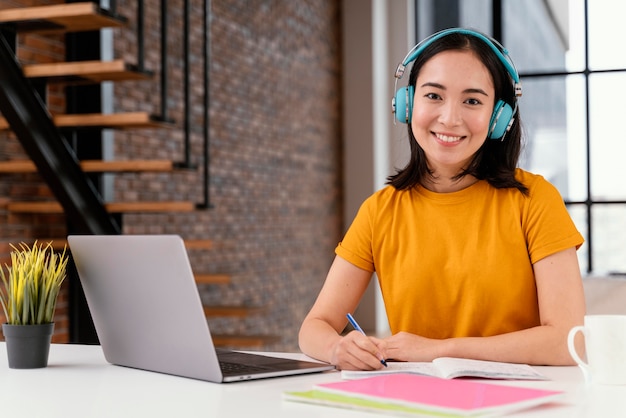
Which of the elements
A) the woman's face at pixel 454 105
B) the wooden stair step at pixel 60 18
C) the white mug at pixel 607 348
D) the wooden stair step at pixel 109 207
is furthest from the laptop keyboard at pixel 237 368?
the wooden stair step at pixel 109 207

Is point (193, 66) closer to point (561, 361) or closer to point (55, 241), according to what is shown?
point (55, 241)

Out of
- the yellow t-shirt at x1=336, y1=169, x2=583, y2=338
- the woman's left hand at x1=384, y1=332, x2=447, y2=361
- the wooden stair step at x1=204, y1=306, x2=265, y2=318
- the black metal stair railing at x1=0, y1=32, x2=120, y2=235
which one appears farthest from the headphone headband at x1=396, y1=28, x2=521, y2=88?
the wooden stair step at x1=204, y1=306, x2=265, y2=318

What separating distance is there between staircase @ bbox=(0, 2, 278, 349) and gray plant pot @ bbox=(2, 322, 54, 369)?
2.08 m

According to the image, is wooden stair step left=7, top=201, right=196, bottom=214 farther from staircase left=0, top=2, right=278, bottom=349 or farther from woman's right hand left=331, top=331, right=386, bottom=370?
woman's right hand left=331, top=331, right=386, bottom=370

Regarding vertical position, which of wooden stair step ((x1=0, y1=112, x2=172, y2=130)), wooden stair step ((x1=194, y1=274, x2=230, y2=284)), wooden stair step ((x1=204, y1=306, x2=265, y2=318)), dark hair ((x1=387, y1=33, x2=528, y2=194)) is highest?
wooden stair step ((x1=0, y1=112, x2=172, y2=130))

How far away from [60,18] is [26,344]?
7.27 feet

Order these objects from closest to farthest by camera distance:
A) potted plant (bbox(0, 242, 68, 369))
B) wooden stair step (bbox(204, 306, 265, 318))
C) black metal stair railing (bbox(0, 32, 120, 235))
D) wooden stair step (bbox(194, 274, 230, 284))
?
potted plant (bbox(0, 242, 68, 369))
black metal stair railing (bbox(0, 32, 120, 235))
wooden stair step (bbox(194, 274, 230, 284))
wooden stair step (bbox(204, 306, 265, 318))

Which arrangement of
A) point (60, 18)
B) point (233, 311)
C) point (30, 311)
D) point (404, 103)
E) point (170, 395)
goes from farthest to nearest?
point (233, 311) → point (60, 18) → point (404, 103) → point (30, 311) → point (170, 395)

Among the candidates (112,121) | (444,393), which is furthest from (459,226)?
(112,121)

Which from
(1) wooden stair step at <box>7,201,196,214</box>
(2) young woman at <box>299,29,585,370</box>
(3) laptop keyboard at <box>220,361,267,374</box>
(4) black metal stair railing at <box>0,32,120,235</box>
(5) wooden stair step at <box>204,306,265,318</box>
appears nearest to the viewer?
(3) laptop keyboard at <box>220,361,267,374</box>

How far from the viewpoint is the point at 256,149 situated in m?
6.47

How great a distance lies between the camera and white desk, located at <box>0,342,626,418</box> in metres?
1.16

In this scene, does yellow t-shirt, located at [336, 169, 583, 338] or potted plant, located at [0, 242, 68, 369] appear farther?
yellow t-shirt, located at [336, 169, 583, 338]

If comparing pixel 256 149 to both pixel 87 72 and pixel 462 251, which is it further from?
pixel 462 251
